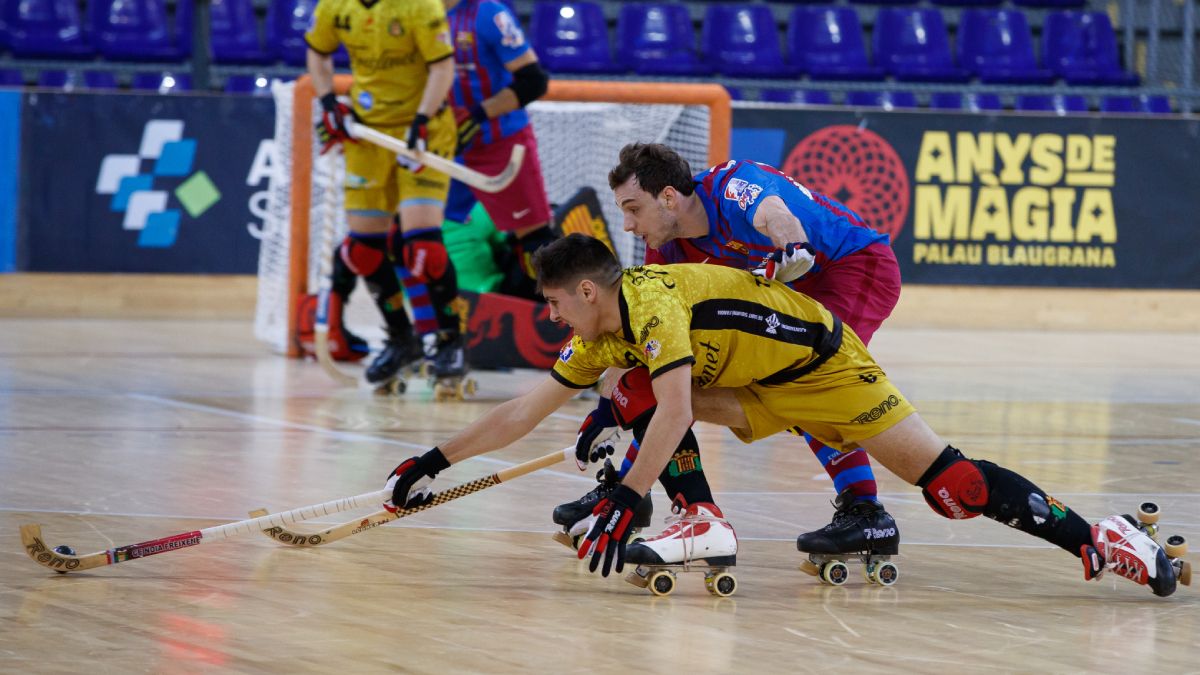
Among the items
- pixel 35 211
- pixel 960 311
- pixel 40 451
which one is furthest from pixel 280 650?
pixel 960 311

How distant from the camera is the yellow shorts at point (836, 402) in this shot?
12.6 feet

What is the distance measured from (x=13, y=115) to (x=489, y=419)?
7.68 m

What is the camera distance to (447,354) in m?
7.59

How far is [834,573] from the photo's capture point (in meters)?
3.97

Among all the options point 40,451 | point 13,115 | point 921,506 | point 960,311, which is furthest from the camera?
point 960,311

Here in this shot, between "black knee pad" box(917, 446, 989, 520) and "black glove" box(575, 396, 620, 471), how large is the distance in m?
0.82

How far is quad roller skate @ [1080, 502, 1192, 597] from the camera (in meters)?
3.81

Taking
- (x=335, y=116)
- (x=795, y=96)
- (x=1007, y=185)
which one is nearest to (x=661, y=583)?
(x=335, y=116)

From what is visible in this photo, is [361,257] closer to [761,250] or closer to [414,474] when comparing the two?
[761,250]

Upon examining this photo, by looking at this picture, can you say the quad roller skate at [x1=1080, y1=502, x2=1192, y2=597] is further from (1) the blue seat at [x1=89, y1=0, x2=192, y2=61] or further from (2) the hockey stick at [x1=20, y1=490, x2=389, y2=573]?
(1) the blue seat at [x1=89, y1=0, x2=192, y2=61]

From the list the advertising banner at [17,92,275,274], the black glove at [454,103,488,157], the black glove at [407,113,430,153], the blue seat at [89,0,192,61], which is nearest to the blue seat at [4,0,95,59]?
the blue seat at [89,0,192,61]

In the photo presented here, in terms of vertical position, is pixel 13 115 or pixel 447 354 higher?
pixel 13 115

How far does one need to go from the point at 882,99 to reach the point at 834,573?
9.73 meters

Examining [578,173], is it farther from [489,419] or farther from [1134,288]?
[489,419]
